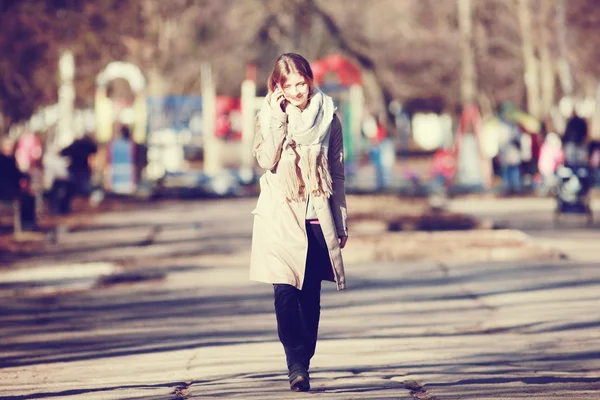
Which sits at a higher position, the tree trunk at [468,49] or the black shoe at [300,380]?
the tree trunk at [468,49]

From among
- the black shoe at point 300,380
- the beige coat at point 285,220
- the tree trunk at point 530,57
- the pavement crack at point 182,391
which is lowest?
the pavement crack at point 182,391

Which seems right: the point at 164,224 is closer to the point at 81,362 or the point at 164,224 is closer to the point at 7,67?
the point at 7,67

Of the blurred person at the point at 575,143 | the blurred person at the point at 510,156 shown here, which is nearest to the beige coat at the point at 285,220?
the blurred person at the point at 575,143

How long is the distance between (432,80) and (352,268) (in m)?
55.8

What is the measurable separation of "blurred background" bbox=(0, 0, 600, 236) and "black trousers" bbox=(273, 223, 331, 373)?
43.3 ft

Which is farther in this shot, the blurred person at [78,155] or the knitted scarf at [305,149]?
the blurred person at [78,155]

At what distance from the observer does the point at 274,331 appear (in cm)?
1069

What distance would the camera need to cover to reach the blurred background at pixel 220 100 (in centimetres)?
2577

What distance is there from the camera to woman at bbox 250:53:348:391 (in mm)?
7672

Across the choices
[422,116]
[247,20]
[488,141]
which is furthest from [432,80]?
[488,141]

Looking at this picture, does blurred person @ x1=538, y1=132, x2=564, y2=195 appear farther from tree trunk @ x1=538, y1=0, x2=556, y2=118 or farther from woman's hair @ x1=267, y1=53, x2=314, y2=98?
tree trunk @ x1=538, y1=0, x2=556, y2=118

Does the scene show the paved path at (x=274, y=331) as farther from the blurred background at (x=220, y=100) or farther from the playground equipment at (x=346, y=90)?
the playground equipment at (x=346, y=90)

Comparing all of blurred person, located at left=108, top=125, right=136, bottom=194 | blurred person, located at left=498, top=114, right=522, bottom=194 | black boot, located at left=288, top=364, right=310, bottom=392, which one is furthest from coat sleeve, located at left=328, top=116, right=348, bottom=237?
blurred person, located at left=108, top=125, right=136, bottom=194

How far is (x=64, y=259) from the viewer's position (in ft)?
57.7
